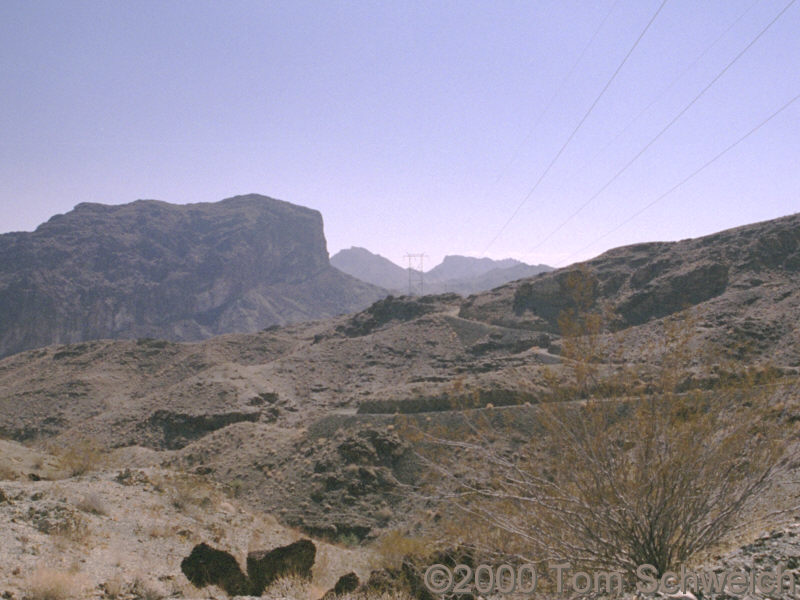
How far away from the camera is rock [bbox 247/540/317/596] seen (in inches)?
375

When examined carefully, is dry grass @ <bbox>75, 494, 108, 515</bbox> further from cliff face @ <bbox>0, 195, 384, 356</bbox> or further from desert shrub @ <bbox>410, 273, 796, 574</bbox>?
cliff face @ <bbox>0, 195, 384, 356</bbox>

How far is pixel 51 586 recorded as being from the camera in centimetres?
726

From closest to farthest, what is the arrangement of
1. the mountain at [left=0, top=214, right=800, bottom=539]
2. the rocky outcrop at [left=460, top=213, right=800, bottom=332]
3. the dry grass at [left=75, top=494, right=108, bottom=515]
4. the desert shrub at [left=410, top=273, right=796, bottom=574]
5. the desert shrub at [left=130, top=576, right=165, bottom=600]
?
1. the desert shrub at [left=410, top=273, right=796, bottom=574]
2. the desert shrub at [left=130, top=576, right=165, bottom=600]
3. the dry grass at [left=75, top=494, right=108, bottom=515]
4. the mountain at [left=0, top=214, right=800, bottom=539]
5. the rocky outcrop at [left=460, top=213, right=800, bottom=332]

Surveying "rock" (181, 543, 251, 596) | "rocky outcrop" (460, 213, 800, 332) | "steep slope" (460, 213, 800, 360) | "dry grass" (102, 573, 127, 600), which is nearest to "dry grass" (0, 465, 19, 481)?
"rock" (181, 543, 251, 596)

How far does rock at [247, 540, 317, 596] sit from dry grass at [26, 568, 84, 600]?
2.73 m

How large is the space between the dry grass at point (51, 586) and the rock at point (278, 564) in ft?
8.95

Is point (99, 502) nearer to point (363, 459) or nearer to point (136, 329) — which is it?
point (363, 459)

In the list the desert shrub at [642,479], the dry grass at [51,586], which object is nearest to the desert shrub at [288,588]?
the dry grass at [51,586]

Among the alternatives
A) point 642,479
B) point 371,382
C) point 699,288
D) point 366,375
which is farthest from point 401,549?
point 699,288

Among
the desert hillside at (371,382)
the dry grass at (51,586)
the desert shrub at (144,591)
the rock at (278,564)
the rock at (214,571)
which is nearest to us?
the dry grass at (51,586)

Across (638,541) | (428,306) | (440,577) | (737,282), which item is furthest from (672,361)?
(428,306)

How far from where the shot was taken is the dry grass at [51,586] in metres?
7.11

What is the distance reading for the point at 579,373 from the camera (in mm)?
7688

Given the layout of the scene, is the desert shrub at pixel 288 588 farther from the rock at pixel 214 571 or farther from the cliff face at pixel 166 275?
the cliff face at pixel 166 275
